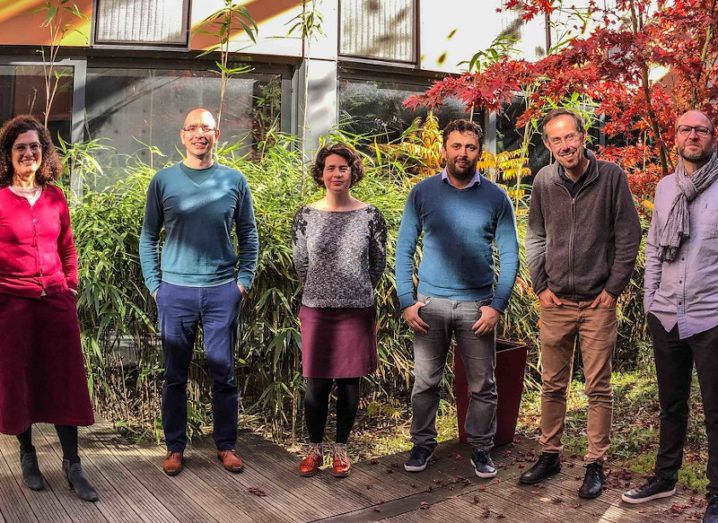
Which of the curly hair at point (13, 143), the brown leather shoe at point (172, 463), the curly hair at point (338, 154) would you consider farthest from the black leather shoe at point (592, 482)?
the curly hair at point (13, 143)

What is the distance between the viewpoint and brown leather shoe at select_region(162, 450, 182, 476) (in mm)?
3849

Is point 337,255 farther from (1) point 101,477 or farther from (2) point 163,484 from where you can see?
(1) point 101,477

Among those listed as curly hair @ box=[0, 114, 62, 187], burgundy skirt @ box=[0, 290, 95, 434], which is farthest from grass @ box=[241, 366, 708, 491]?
curly hair @ box=[0, 114, 62, 187]

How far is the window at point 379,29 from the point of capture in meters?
7.34

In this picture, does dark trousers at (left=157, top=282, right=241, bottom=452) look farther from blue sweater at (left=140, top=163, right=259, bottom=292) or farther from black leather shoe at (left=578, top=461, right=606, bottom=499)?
black leather shoe at (left=578, top=461, right=606, bottom=499)

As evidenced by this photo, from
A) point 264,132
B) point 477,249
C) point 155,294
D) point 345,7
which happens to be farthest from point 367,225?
point 345,7

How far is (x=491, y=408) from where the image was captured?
393 cm

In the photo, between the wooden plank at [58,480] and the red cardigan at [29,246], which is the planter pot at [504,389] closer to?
the wooden plank at [58,480]

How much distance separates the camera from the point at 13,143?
354 centimetres

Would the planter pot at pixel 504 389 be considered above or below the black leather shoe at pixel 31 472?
above

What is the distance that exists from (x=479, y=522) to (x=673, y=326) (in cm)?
118

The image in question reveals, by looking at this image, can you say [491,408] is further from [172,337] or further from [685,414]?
[172,337]

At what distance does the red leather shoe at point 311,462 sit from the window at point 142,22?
4.26m

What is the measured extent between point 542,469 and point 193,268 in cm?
194
